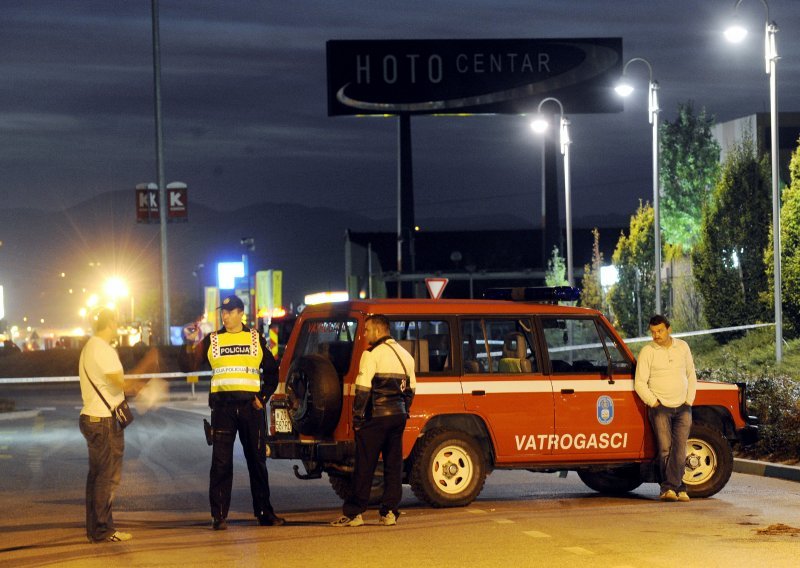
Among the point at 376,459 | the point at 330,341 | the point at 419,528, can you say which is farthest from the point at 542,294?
the point at 419,528

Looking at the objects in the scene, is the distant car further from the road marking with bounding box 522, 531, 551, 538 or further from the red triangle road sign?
the red triangle road sign

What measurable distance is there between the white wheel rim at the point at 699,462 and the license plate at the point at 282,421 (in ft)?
13.4

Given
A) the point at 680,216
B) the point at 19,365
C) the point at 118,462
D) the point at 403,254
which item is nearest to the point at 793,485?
the point at 118,462

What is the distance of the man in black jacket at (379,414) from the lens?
12734mm

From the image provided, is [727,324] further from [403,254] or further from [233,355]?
[403,254]

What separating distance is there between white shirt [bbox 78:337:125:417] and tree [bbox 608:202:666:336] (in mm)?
34059

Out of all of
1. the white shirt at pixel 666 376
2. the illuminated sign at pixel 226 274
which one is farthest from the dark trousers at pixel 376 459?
the illuminated sign at pixel 226 274

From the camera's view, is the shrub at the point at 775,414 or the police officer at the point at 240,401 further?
the shrub at the point at 775,414

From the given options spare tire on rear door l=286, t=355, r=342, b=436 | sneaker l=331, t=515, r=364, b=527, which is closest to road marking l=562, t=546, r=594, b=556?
sneaker l=331, t=515, r=364, b=527

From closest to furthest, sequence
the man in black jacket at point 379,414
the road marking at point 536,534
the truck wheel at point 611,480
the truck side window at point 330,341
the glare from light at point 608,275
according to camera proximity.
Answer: the road marking at point 536,534 < the man in black jacket at point 379,414 < the truck side window at point 330,341 < the truck wheel at point 611,480 < the glare from light at point 608,275

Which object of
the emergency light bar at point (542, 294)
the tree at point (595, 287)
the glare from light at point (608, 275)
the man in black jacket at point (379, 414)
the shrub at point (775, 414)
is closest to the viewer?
the man in black jacket at point (379, 414)

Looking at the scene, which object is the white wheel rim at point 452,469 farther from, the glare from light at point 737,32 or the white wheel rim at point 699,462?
the glare from light at point 737,32

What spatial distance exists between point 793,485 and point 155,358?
35.7 metres

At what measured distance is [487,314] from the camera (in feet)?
46.9
